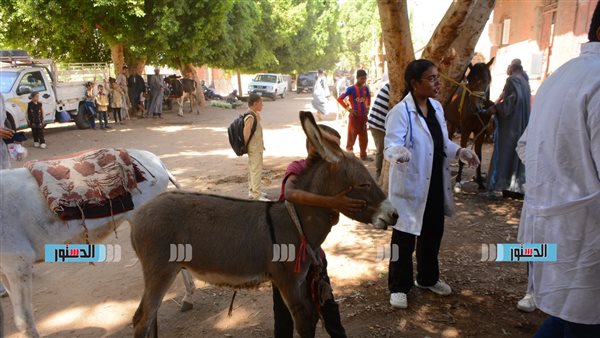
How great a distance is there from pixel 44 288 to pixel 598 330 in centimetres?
480

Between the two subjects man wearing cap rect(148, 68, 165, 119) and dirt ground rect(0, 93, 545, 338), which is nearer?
dirt ground rect(0, 93, 545, 338)

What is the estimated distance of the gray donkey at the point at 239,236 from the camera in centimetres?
234

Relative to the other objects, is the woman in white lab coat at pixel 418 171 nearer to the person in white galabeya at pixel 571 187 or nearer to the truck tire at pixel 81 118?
the person in white galabeya at pixel 571 187

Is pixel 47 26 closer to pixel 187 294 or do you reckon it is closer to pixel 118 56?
pixel 118 56

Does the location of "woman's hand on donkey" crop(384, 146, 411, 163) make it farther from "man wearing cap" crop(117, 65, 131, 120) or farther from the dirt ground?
"man wearing cap" crop(117, 65, 131, 120)

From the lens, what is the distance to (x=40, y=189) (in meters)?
3.18

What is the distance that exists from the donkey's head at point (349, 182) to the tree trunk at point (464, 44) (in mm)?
3712

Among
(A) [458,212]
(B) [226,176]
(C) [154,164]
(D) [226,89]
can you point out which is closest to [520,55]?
(A) [458,212]

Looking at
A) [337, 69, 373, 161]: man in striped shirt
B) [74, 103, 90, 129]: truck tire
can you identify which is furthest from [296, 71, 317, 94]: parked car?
[337, 69, 373, 161]: man in striped shirt

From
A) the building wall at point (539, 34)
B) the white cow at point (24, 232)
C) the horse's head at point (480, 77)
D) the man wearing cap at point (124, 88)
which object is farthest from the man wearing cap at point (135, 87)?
the white cow at point (24, 232)

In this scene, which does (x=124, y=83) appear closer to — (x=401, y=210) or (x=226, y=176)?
(x=226, y=176)

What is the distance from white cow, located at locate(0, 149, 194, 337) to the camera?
3.00m

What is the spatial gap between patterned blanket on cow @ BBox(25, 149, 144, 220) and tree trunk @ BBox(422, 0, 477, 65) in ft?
12.9

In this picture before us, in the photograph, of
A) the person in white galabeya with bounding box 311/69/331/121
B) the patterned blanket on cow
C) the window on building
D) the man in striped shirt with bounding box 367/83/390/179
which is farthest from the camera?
the window on building
